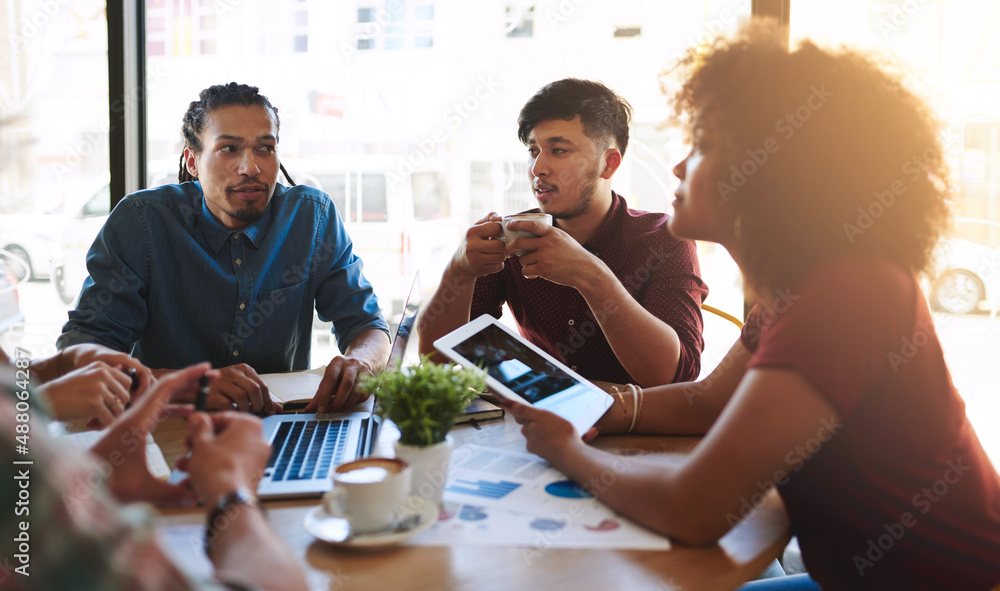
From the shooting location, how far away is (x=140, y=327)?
1.99 metres

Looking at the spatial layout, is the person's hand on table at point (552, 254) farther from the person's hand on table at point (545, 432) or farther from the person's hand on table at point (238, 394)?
the person's hand on table at point (238, 394)

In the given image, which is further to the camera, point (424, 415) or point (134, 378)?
point (134, 378)

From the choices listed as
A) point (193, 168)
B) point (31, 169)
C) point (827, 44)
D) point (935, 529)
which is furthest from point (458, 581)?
point (31, 169)

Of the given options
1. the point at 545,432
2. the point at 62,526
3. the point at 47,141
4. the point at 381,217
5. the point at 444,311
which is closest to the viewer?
the point at 62,526

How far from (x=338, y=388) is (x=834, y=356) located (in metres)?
1.05

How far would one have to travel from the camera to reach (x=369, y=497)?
0.90 m

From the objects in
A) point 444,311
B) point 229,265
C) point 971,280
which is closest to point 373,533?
point 444,311

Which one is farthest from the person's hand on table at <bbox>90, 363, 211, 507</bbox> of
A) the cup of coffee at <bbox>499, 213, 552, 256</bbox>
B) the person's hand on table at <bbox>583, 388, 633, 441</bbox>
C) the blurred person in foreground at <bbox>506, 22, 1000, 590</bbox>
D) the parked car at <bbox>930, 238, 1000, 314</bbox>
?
the parked car at <bbox>930, 238, 1000, 314</bbox>

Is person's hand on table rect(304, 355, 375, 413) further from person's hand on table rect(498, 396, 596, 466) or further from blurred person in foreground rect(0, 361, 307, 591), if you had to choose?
blurred person in foreground rect(0, 361, 307, 591)

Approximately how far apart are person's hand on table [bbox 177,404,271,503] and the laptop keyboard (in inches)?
8.9

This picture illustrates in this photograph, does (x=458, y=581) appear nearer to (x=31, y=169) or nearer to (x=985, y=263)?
(x=985, y=263)

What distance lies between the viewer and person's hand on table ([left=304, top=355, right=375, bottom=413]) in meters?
1.53

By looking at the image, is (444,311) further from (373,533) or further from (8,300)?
(8,300)

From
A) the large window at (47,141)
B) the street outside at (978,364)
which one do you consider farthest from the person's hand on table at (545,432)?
the large window at (47,141)
